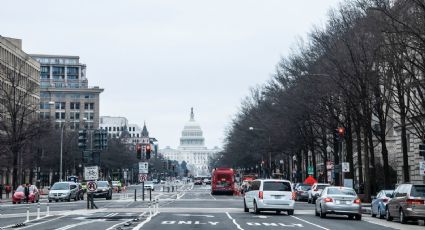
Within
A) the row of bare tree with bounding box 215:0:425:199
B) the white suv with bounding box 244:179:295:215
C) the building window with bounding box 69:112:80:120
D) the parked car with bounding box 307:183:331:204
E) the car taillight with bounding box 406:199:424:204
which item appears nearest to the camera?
the car taillight with bounding box 406:199:424:204

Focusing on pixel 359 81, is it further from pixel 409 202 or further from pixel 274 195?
pixel 409 202

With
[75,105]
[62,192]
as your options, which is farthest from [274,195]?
[75,105]

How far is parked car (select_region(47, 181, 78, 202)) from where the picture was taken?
6400 centimetres

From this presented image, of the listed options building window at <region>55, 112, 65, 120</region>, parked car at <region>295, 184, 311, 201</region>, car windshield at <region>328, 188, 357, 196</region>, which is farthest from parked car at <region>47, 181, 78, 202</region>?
building window at <region>55, 112, 65, 120</region>

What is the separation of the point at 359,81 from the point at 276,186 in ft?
32.3

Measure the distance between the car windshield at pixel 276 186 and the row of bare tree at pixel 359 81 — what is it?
7.62 metres

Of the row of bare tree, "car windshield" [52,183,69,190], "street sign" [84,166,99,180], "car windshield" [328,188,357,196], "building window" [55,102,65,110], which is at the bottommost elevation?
"car windshield" [328,188,357,196]

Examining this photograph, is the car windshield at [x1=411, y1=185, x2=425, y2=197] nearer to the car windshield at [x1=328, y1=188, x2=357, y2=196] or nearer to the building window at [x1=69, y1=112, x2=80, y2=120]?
the car windshield at [x1=328, y1=188, x2=357, y2=196]

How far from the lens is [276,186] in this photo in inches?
1550

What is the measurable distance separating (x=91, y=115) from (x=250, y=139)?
311 feet

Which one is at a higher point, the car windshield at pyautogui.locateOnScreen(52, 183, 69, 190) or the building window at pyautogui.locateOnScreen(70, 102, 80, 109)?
the building window at pyautogui.locateOnScreen(70, 102, 80, 109)

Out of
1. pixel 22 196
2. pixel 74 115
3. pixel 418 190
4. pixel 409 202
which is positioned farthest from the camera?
pixel 74 115

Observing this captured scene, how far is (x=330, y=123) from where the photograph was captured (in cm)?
6178

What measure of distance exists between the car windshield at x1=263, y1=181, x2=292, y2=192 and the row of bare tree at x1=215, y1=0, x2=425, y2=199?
25.0 feet
